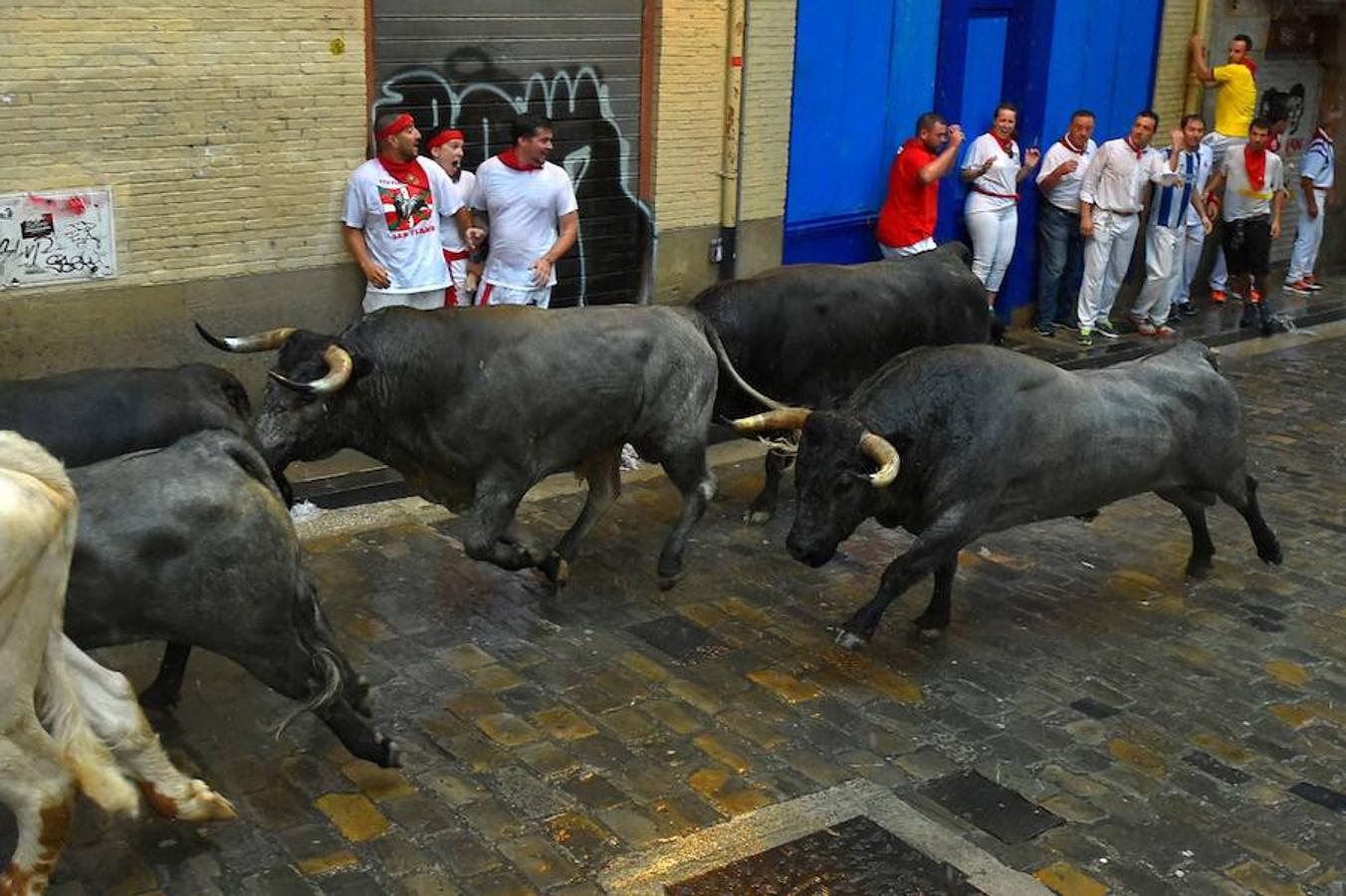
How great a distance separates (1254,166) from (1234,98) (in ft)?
3.26

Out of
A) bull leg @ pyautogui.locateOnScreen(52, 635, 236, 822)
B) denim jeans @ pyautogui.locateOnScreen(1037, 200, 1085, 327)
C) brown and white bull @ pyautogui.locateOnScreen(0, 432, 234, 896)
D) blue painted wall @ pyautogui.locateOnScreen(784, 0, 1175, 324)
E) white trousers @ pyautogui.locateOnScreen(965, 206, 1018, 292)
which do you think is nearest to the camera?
brown and white bull @ pyautogui.locateOnScreen(0, 432, 234, 896)

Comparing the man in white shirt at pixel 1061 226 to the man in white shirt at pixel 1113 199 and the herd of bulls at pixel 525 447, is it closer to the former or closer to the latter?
the man in white shirt at pixel 1113 199

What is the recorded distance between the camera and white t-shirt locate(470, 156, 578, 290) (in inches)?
396

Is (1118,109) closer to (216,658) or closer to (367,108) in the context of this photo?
(367,108)

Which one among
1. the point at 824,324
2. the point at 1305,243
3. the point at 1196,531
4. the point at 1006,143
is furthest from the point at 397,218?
the point at 1305,243

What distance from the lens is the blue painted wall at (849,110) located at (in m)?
12.5

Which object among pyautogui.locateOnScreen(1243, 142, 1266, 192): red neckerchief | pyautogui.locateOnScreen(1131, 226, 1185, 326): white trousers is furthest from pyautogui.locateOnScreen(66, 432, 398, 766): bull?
pyautogui.locateOnScreen(1243, 142, 1266, 192): red neckerchief

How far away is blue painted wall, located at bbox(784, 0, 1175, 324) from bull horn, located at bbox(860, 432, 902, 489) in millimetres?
5805

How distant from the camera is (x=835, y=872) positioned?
5.57 meters

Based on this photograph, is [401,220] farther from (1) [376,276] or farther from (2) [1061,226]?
(2) [1061,226]

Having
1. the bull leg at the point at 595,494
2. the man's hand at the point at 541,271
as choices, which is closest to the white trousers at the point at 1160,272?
the man's hand at the point at 541,271

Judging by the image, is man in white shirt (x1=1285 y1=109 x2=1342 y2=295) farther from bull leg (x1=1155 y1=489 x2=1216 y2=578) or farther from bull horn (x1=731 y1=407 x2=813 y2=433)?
bull horn (x1=731 y1=407 x2=813 y2=433)

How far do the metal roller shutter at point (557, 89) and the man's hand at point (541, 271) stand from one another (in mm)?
1038

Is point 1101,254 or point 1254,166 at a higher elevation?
point 1254,166
